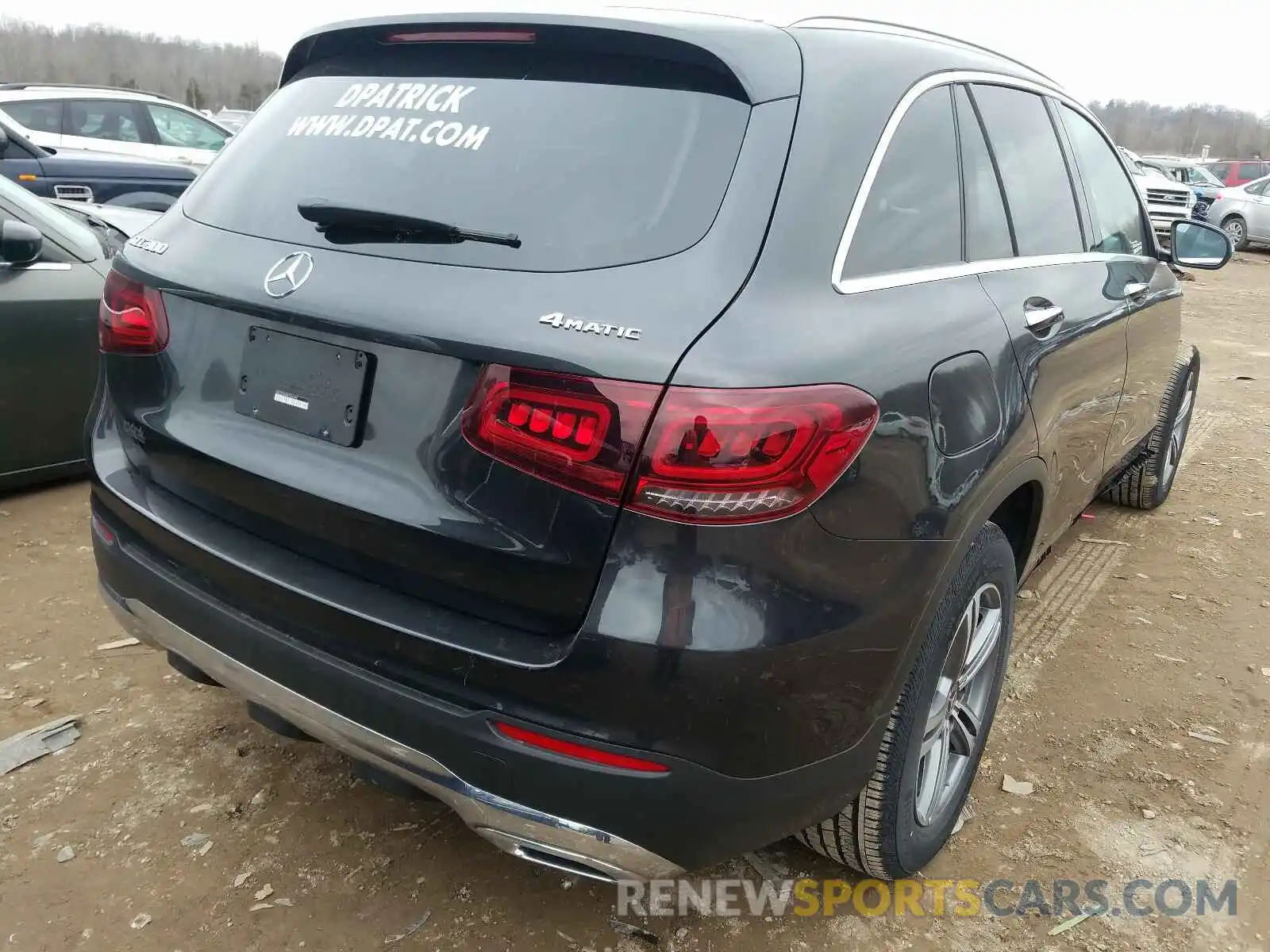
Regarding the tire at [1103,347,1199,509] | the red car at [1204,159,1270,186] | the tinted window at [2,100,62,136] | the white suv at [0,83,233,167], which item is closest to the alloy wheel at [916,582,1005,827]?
the tire at [1103,347,1199,509]

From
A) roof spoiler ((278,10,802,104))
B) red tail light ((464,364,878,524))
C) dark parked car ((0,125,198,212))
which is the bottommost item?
dark parked car ((0,125,198,212))

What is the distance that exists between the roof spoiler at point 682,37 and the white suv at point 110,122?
27.5 feet

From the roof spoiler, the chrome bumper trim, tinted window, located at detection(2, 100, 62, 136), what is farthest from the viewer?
tinted window, located at detection(2, 100, 62, 136)

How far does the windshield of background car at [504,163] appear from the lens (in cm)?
166

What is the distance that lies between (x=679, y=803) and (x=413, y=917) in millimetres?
871

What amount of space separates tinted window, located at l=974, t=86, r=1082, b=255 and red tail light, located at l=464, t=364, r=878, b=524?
1.28 meters

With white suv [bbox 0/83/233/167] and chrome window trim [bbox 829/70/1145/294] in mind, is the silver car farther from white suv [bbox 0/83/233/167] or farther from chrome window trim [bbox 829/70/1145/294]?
chrome window trim [bbox 829/70/1145/294]

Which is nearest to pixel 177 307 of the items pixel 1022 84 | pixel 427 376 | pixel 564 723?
pixel 427 376

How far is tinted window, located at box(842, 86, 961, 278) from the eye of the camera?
6.06ft

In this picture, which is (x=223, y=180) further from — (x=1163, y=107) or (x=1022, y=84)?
(x=1163, y=107)

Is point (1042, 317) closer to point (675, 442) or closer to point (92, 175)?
point (675, 442)

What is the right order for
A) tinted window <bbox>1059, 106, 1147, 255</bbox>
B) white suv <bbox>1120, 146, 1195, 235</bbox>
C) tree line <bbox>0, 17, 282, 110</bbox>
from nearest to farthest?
tinted window <bbox>1059, 106, 1147, 255</bbox> → white suv <bbox>1120, 146, 1195, 235</bbox> → tree line <bbox>0, 17, 282, 110</bbox>

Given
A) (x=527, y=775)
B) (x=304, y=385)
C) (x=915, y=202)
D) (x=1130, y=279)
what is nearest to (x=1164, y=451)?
(x=1130, y=279)

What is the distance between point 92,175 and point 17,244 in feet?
16.0
